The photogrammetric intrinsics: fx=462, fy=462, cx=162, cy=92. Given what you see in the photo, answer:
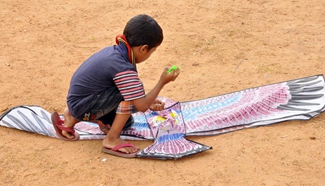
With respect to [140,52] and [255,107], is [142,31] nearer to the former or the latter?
[140,52]

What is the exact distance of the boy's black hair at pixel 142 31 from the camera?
2.91 metres

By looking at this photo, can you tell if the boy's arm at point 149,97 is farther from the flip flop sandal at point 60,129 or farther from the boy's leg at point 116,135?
the flip flop sandal at point 60,129

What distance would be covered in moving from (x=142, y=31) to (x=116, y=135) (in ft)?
2.42

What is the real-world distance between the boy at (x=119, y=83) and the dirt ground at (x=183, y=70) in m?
0.20

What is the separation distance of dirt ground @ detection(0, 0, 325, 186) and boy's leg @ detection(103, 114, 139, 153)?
83mm

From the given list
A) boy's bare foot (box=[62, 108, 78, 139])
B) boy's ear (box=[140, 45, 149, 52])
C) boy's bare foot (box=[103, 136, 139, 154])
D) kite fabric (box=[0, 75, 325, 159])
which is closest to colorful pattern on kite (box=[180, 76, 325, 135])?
kite fabric (box=[0, 75, 325, 159])

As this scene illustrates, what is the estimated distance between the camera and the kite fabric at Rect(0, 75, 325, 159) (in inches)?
131

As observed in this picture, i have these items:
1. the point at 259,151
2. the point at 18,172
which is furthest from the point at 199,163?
the point at 18,172

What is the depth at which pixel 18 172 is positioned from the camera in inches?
116

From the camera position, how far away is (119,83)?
115 inches

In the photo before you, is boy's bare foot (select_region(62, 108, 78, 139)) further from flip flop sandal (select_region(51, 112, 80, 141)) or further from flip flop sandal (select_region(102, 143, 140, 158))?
flip flop sandal (select_region(102, 143, 140, 158))

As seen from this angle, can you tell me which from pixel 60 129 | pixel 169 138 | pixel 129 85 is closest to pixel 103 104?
pixel 129 85

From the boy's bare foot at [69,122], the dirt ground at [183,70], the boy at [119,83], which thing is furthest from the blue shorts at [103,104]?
the dirt ground at [183,70]

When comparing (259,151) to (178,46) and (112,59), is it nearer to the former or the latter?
(112,59)
